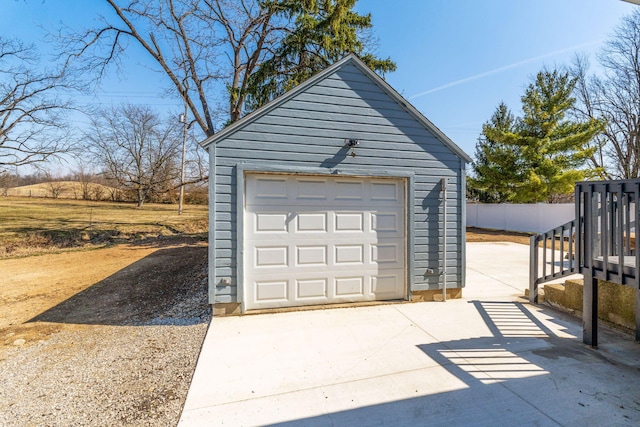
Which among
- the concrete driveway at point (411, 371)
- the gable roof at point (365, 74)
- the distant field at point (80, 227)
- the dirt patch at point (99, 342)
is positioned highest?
the gable roof at point (365, 74)

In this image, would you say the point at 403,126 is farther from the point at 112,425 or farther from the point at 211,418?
the point at 112,425

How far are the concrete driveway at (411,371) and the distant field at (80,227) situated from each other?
37.9 ft

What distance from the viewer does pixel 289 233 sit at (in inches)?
180

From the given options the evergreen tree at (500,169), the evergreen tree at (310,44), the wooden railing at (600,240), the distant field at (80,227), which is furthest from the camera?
the evergreen tree at (500,169)

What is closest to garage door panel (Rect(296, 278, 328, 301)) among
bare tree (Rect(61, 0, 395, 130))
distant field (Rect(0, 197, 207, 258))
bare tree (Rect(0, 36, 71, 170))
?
bare tree (Rect(61, 0, 395, 130))

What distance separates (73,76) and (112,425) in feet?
46.7

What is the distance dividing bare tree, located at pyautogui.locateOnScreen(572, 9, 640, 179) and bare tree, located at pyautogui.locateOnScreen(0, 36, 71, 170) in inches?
1117

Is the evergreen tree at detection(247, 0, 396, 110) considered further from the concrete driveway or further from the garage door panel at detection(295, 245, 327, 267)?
the concrete driveway

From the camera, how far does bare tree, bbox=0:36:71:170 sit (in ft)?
38.9

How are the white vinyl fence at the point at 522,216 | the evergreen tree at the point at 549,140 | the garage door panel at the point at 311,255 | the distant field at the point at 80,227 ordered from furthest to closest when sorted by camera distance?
the evergreen tree at the point at 549,140
the white vinyl fence at the point at 522,216
the distant field at the point at 80,227
the garage door panel at the point at 311,255

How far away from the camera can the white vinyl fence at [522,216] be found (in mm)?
14698

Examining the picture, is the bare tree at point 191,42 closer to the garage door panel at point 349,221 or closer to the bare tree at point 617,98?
the garage door panel at point 349,221

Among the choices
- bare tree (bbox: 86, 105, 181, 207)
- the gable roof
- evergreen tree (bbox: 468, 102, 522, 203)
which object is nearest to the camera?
the gable roof

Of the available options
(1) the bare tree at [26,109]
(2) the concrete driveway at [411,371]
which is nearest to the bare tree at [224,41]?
(1) the bare tree at [26,109]
